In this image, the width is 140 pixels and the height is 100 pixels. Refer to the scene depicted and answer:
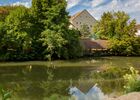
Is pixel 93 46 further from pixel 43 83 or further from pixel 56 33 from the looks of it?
pixel 43 83

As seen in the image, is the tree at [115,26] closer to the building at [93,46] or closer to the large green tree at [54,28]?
the building at [93,46]

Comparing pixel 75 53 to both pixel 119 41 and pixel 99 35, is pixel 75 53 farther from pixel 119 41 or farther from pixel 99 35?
pixel 99 35

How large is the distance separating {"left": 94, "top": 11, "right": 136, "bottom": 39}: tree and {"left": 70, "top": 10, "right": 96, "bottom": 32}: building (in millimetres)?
30651

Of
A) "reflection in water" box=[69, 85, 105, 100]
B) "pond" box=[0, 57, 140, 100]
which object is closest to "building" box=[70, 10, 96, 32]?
"pond" box=[0, 57, 140, 100]

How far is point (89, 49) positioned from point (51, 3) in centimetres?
1085

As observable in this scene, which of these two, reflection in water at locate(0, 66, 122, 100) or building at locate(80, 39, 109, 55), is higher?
building at locate(80, 39, 109, 55)

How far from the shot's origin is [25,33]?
4650 centimetres

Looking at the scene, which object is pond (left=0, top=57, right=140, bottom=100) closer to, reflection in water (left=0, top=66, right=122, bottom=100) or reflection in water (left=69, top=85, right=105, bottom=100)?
reflection in water (left=0, top=66, right=122, bottom=100)

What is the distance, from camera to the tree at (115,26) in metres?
60.3

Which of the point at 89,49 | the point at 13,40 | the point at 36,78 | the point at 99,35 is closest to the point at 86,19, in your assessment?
the point at 99,35

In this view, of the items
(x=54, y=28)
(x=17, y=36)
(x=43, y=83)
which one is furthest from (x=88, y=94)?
(x=54, y=28)

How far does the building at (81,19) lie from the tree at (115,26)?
30.7m

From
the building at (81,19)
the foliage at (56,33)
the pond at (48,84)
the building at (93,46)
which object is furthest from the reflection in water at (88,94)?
the building at (81,19)

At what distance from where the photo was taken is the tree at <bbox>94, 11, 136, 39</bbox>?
6028cm
